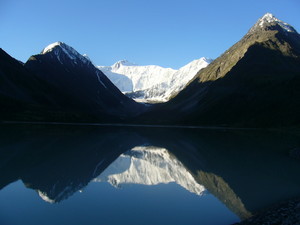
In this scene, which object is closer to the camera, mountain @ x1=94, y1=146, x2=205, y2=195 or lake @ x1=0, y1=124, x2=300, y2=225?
lake @ x1=0, y1=124, x2=300, y2=225

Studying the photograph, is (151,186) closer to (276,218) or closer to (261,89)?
(276,218)

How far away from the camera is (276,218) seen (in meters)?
20.8

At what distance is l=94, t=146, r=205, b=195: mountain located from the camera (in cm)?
3566

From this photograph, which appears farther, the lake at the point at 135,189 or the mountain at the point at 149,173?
the mountain at the point at 149,173

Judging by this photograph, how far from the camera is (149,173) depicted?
4084cm

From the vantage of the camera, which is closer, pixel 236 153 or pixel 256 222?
pixel 256 222

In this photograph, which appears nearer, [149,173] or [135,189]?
[135,189]

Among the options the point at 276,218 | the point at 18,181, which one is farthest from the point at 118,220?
the point at 18,181

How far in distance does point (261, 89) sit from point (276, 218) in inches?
7475

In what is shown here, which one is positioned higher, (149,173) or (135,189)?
(149,173)

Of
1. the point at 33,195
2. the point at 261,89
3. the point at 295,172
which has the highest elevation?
the point at 261,89

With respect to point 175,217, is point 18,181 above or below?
above

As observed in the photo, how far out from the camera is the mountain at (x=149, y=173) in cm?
3566

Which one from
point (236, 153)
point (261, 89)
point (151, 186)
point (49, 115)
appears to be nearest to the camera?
point (151, 186)
